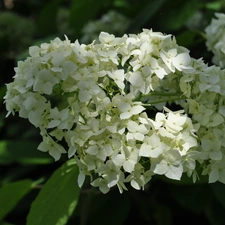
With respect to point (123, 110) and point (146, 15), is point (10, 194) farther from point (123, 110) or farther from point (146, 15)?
point (146, 15)

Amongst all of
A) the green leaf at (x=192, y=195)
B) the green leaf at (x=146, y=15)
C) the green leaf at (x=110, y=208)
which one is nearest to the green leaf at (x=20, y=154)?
the green leaf at (x=110, y=208)

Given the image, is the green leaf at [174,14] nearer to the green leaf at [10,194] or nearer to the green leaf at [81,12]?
the green leaf at [81,12]

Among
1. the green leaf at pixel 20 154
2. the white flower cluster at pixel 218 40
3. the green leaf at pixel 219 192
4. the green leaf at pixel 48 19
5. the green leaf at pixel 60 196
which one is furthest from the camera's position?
the green leaf at pixel 48 19

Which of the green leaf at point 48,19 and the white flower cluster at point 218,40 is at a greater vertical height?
the white flower cluster at point 218,40

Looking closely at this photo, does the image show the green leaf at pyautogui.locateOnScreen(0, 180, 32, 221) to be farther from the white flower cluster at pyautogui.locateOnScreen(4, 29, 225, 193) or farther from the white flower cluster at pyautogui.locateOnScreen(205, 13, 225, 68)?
the white flower cluster at pyautogui.locateOnScreen(205, 13, 225, 68)

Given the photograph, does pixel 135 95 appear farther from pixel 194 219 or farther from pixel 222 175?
pixel 194 219

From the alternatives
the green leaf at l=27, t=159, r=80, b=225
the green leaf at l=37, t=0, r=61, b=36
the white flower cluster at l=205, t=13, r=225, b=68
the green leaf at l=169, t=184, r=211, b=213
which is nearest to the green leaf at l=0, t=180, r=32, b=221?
the green leaf at l=27, t=159, r=80, b=225

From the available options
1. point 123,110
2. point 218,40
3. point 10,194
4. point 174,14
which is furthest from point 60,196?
point 174,14
